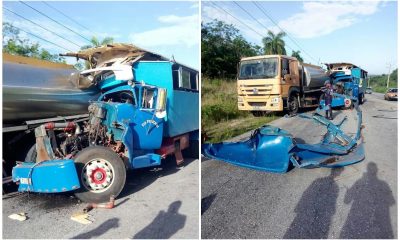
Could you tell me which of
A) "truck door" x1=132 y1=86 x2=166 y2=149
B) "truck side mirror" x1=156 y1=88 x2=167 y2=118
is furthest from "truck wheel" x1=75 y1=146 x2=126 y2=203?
"truck side mirror" x1=156 y1=88 x2=167 y2=118

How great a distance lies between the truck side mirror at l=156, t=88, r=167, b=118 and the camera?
4.85m

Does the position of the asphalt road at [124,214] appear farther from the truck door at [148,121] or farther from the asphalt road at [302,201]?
the truck door at [148,121]

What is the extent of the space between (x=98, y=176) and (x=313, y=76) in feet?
32.0

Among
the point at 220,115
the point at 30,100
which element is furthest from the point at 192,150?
the point at 30,100

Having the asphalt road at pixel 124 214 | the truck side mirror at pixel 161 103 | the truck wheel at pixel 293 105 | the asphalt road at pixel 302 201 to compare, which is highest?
the truck side mirror at pixel 161 103

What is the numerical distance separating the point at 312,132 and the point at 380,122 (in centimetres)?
276

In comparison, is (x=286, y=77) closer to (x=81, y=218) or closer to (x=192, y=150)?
(x=192, y=150)

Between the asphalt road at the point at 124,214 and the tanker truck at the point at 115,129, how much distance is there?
0.26 metres

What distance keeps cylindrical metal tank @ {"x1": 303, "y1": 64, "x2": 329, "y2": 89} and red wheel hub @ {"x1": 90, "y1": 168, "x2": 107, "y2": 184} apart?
29.1 ft

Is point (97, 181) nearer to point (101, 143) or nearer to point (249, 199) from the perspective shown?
point (101, 143)

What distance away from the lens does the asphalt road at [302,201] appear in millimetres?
2740

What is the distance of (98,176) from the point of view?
394 cm

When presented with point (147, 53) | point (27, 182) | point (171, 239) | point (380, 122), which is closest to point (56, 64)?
point (147, 53)

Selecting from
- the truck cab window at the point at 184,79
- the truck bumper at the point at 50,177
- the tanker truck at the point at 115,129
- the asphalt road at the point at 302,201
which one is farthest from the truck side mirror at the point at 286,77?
the truck bumper at the point at 50,177
